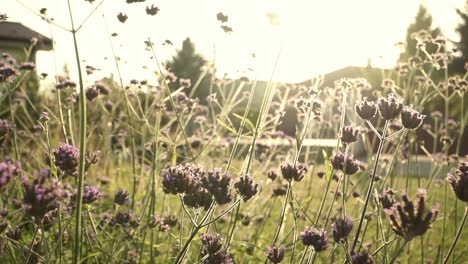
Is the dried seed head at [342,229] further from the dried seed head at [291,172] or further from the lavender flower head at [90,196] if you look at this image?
the lavender flower head at [90,196]

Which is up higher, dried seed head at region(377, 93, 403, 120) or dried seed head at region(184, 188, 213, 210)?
dried seed head at region(377, 93, 403, 120)

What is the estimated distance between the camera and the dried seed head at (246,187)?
6.11 ft

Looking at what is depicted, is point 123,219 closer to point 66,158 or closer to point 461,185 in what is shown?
point 66,158

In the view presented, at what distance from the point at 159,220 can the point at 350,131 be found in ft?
3.77

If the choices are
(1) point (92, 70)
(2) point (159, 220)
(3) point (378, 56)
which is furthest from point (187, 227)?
(3) point (378, 56)

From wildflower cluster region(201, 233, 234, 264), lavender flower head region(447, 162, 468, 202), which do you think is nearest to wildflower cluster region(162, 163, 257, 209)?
wildflower cluster region(201, 233, 234, 264)

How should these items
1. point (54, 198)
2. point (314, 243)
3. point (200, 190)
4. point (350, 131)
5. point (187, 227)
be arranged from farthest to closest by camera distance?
point (187, 227) < point (350, 131) < point (314, 243) < point (200, 190) < point (54, 198)

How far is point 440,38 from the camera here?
4.27 metres

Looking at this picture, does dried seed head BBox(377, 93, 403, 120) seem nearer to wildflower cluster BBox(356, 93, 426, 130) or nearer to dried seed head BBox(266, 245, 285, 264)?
wildflower cluster BBox(356, 93, 426, 130)

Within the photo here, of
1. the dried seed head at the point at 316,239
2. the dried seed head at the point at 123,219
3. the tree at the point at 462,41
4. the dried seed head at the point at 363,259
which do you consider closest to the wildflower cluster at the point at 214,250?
the dried seed head at the point at 316,239

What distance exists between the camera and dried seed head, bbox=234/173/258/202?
6.11 feet

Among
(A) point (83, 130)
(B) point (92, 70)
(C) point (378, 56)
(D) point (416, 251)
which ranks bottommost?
(D) point (416, 251)

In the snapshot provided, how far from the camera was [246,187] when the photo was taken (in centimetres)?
188

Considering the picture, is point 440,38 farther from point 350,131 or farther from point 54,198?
point 54,198
